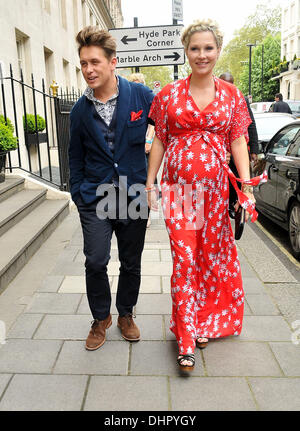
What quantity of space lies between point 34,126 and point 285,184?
20.9ft

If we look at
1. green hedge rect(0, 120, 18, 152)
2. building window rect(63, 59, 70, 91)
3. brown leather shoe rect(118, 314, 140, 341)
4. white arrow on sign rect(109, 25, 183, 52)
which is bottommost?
Result: brown leather shoe rect(118, 314, 140, 341)

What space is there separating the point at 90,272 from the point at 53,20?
12.6 metres

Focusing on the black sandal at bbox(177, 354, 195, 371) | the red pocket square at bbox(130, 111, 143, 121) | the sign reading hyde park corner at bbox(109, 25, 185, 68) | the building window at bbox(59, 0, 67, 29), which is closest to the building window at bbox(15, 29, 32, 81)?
the sign reading hyde park corner at bbox(109, 25, 185, 68)

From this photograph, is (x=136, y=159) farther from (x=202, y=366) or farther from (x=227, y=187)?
(x=202, y=366)

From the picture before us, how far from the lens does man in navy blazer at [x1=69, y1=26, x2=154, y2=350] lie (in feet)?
9.11

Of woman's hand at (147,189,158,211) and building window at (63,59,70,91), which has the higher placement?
building window at (63,59,70,91)

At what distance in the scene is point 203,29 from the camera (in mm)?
2617

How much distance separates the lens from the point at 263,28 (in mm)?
69812

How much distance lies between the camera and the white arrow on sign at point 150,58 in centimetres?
809

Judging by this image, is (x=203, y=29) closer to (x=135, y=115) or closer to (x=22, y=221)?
(x=135, y=115)

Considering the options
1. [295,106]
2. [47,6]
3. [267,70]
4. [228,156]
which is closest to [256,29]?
[267,70]

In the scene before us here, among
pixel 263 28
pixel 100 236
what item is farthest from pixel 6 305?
pixel 263 28

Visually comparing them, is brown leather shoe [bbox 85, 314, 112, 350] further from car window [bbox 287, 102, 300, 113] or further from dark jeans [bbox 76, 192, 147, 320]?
car window [bbox 287, 102, 300, 113]

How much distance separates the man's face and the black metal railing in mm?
3953
